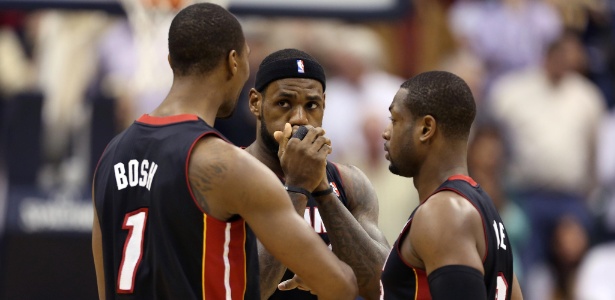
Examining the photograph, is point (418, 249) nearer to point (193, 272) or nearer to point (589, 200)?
point (193, 272)

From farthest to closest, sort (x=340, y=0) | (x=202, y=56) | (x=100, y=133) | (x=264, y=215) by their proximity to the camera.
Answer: (x=340, y=0)
(x=100, y=133)
(x=202, y=56)
(x=264, y=215)

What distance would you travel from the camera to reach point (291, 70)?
19.2ft

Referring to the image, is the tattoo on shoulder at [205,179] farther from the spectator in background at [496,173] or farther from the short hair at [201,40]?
the spectator in background at [496,173]

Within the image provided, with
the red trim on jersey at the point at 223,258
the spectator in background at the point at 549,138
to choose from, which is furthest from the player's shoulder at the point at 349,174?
the spectator in background at the point at 549,138

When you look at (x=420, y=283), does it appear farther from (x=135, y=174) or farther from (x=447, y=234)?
(x=135, y=174)

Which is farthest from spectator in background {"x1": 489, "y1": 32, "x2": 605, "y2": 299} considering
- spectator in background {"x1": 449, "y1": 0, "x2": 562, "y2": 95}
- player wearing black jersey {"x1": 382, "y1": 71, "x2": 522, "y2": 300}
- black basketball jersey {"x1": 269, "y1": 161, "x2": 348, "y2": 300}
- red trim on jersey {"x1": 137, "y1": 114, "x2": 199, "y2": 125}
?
red trim on jersey {"x1": 137, "y1": 114, "x2": 199, "y2": 125}

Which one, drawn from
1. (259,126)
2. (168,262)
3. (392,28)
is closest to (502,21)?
(392,28)

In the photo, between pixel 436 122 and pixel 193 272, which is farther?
pixel 436 122

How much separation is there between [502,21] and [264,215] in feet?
30.6

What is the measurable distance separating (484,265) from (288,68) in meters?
1.82

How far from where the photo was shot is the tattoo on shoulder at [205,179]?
4336 mm

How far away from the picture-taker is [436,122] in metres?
4.85

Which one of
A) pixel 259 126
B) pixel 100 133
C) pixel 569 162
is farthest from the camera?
pixel 569 162

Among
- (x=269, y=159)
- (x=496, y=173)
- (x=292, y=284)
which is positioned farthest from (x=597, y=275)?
(x=292, y=284)
